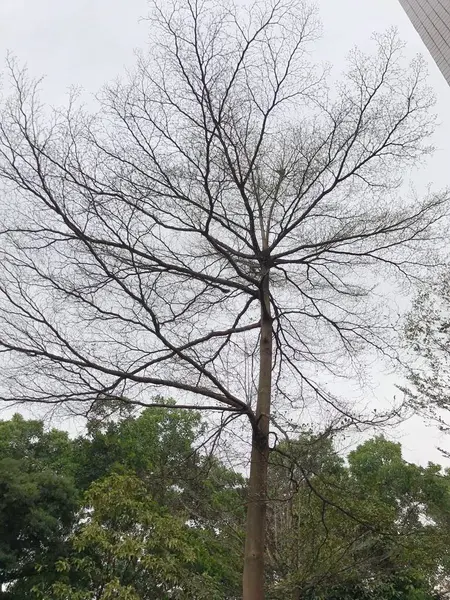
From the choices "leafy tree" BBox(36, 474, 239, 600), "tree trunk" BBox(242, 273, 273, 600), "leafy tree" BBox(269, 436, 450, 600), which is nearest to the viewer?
"tree trunk" BBox(242, 273, 273, 600)

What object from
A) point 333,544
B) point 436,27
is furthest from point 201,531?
point 436,27

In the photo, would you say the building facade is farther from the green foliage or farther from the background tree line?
the green foliage

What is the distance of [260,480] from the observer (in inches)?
167

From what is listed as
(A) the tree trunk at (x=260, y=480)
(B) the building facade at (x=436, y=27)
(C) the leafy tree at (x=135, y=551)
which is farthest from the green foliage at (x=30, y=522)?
(B) the building facade at (x=436, y=27)

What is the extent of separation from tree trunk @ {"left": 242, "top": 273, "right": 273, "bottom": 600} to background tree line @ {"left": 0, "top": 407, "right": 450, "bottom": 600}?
148 mm

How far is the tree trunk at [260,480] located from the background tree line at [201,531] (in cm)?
15

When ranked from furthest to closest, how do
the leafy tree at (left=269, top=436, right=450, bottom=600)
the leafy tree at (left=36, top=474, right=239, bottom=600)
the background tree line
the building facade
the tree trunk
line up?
1. the leafy tree at (left=36, top=474, right=239, bottom=600)
2. the building facade
3. the leafy tree at (left=269, top=436, right=450, bottom=600)
4. the background tree line
5. the tree trunk

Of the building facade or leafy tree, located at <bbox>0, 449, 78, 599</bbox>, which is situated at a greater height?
the building facade

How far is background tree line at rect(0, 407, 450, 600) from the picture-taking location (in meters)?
5.34

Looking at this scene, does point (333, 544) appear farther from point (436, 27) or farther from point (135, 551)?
Result: point (436, 27)

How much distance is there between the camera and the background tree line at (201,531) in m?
5.34

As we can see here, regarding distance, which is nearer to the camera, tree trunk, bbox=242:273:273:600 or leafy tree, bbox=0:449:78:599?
tree trunk, bbox=242:273:273:600

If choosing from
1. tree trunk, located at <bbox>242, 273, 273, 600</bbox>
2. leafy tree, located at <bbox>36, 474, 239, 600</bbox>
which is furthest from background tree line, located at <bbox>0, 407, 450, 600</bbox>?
tree trunk, located at <bbox>242, 273, 273, 600</bbox>

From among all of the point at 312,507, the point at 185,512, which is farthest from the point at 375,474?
the point at 185,512
